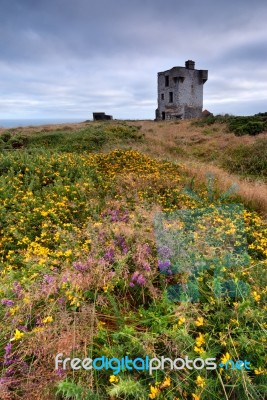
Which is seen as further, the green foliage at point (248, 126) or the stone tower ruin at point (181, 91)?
the stone tower ruin at point (181, 91)

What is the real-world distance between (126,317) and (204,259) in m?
1.14

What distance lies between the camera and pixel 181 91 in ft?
120

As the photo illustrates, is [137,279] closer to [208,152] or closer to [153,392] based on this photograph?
[153,392]

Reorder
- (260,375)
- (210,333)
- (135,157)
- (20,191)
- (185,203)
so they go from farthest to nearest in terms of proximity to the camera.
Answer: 1. (135,157)
2. (20,191)
3. (185,203)
4. (210,333)
5. (260,375)

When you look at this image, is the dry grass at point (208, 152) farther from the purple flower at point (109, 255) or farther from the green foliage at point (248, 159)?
the purple flower at point (109, 255)

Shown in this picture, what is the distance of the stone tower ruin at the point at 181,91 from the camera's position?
36312mm

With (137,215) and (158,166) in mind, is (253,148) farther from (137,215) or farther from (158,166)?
(137,215)

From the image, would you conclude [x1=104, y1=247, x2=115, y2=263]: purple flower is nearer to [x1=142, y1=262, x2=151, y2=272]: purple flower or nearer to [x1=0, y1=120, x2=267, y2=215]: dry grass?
[x1=142, y1=262, x2=151, y2=272]: purple flower

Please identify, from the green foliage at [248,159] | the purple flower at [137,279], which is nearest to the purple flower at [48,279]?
the purple flower at [137,279]

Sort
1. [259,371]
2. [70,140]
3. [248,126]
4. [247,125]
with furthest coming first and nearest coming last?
[247,125] < [248,126] < [70,140] < [259,371]

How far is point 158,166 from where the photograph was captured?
9109 millimetres

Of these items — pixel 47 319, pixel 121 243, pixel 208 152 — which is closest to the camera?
pixel 47 319

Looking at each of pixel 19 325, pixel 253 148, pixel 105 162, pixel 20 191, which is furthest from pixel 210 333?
pixel 253 148

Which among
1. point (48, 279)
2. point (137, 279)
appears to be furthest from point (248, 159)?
point (48, 279)
